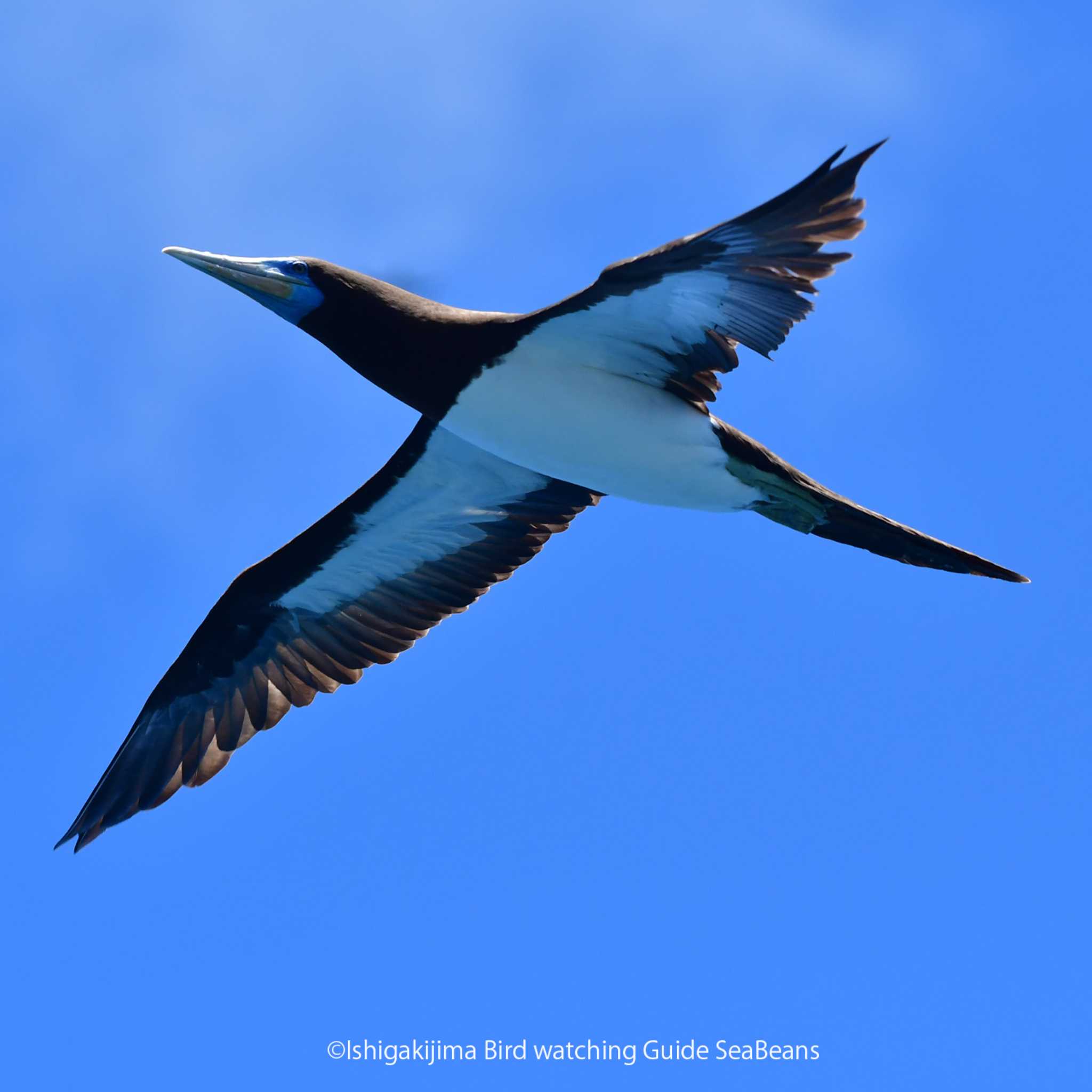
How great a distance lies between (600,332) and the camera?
993 cm

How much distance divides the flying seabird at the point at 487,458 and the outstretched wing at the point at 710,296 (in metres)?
0.01

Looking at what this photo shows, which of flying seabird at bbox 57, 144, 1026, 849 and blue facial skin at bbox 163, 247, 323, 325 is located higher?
blue facial skin at bbox 163, 247, 323, 325

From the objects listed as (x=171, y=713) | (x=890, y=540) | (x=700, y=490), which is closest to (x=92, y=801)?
A: (x=171, y=713)

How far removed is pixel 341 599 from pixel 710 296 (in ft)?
15.2

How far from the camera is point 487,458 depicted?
11.7 m

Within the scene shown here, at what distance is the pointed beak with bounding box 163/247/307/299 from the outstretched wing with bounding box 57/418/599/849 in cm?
174

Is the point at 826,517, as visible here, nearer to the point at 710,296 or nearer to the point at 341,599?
the point at 710,296

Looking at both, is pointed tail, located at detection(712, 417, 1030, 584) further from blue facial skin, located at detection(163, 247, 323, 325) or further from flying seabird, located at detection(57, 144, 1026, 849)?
blue facial skin, located at detection(163, 247, 323, 325)

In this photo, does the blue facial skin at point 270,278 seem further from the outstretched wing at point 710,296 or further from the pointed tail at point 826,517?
the pointed tail at point 826,517

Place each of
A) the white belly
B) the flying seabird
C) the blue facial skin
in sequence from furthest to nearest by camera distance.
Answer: the blue facial skin < the white belly < the flying seabird

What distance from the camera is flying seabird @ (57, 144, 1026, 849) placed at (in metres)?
9.29

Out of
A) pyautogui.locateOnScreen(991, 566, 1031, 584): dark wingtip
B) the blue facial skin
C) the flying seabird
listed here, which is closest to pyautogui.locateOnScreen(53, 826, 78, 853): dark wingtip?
the flying seabird

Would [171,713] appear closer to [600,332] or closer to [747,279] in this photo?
[600,332]

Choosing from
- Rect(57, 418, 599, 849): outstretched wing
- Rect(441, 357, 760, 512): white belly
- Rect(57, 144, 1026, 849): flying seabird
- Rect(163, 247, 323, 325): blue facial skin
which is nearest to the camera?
Rect(57, 144, 1026, 849): flying seabird
